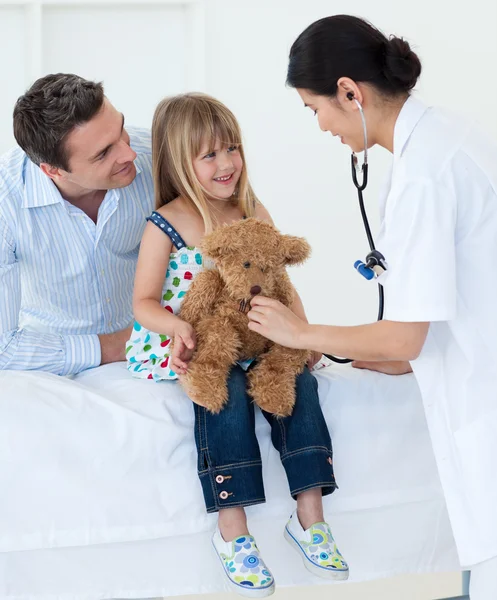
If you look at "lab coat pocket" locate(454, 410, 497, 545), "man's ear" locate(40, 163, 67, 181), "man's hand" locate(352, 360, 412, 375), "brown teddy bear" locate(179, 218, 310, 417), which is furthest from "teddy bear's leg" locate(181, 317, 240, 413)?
"man's ear" locate(40, 163, 67, 181)

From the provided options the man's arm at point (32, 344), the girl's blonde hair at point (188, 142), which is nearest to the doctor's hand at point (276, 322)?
the girl's blonde hair at point (188, 142)

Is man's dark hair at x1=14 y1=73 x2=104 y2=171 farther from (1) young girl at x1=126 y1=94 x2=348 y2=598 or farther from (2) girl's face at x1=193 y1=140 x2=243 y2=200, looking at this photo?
(2) girl's face at x1=193 y1=140 x2=243 y2=200

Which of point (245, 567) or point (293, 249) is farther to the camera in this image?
point (293, 249)

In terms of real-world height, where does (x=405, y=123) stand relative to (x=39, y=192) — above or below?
above

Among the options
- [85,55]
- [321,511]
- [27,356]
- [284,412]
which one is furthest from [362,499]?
[85,55]

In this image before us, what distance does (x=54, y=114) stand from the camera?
2.08m

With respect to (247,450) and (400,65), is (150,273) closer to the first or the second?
(247,450)

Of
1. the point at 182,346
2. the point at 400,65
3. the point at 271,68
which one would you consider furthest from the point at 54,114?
the point at 271,68

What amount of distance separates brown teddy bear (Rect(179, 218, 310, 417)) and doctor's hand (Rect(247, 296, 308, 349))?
67mm

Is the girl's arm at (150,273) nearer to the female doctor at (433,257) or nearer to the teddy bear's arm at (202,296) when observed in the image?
the teddy bear's arm at (202,296)

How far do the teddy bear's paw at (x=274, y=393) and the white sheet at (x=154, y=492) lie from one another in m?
0.10

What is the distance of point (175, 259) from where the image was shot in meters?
1.99

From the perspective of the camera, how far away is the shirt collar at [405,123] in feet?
5.01

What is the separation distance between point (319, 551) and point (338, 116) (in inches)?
33.6
